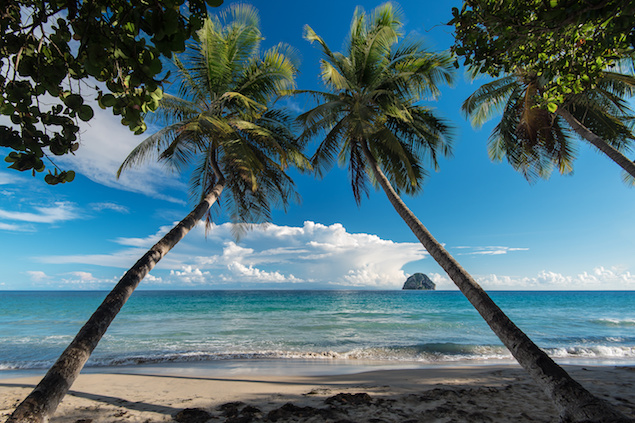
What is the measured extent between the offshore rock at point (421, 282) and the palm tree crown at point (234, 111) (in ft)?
280

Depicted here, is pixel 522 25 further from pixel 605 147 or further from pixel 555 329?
pixel 555 329

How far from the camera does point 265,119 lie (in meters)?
8.41

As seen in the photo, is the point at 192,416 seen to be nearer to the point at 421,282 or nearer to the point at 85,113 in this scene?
the point at 85,113

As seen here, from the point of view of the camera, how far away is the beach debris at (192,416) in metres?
3.81

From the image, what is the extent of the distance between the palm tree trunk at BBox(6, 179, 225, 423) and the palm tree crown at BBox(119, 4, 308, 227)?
3.18 meters

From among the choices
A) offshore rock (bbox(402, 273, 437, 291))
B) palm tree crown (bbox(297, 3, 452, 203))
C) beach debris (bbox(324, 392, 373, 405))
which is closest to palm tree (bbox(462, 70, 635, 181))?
palm tree crown (bbox(297, 3, 452, 203))

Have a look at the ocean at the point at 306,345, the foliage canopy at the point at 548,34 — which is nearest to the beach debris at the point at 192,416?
the ocean at the point at 306,345

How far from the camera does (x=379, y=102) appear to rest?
7641mm

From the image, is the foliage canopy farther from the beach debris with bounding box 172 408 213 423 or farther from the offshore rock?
the offshore rock

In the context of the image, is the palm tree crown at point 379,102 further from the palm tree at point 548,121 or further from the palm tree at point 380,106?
the palm tree at point 548,121

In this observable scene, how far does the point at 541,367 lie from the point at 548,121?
29.3 feet

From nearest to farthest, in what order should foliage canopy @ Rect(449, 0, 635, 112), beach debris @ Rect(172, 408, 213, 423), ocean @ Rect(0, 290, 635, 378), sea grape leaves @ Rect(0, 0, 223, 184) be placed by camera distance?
sea grape leaves @ Rect(0, 0, 223, 184), foliage canopy @ Rect(449, 0, 635, 112), beach debris @ Rect(172, 408, 213, 423), ocean @ Rect(0, 290, 635, 378)

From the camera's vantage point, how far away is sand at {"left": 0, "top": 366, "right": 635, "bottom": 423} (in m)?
3.92

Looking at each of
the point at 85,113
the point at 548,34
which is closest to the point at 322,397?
the point at 85,113
